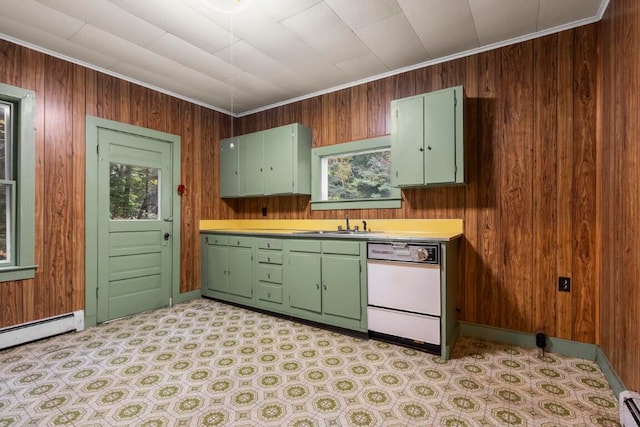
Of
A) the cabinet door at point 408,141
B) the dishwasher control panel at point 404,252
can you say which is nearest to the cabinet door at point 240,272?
the dishwasher control panel at point 404,252

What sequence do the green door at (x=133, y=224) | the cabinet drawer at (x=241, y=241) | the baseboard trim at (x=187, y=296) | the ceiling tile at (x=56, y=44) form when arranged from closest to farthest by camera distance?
the ceiling tile at (x=56, y=44)
the green door at (x=133, y=224)
the cabinet drawer at (x=241, y=241)
the baseboard trim at (x=187, y=296)

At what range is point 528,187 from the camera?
2.75m

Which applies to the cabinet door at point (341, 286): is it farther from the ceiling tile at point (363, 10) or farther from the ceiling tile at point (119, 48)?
the ceiling tile at point (119, 48)

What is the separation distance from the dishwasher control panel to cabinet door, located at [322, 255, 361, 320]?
204mm

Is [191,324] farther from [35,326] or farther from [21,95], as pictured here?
[21,95]

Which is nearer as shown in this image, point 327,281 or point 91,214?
point 327,281

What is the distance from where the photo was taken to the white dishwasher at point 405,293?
2.53 meters

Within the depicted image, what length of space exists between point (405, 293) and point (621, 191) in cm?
160

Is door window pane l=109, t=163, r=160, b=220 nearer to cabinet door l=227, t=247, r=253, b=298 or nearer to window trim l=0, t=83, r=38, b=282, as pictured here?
window trim l=0, t=83, r=38, b=282

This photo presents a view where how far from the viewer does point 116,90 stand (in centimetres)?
349

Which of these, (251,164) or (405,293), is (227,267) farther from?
(405,293)

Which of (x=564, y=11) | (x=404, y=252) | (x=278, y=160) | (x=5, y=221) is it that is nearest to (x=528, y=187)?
(x=404, y=252)

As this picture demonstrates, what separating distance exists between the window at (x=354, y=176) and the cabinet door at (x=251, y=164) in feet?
2.45

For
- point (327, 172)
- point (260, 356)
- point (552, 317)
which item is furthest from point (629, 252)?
point (327, 172)
